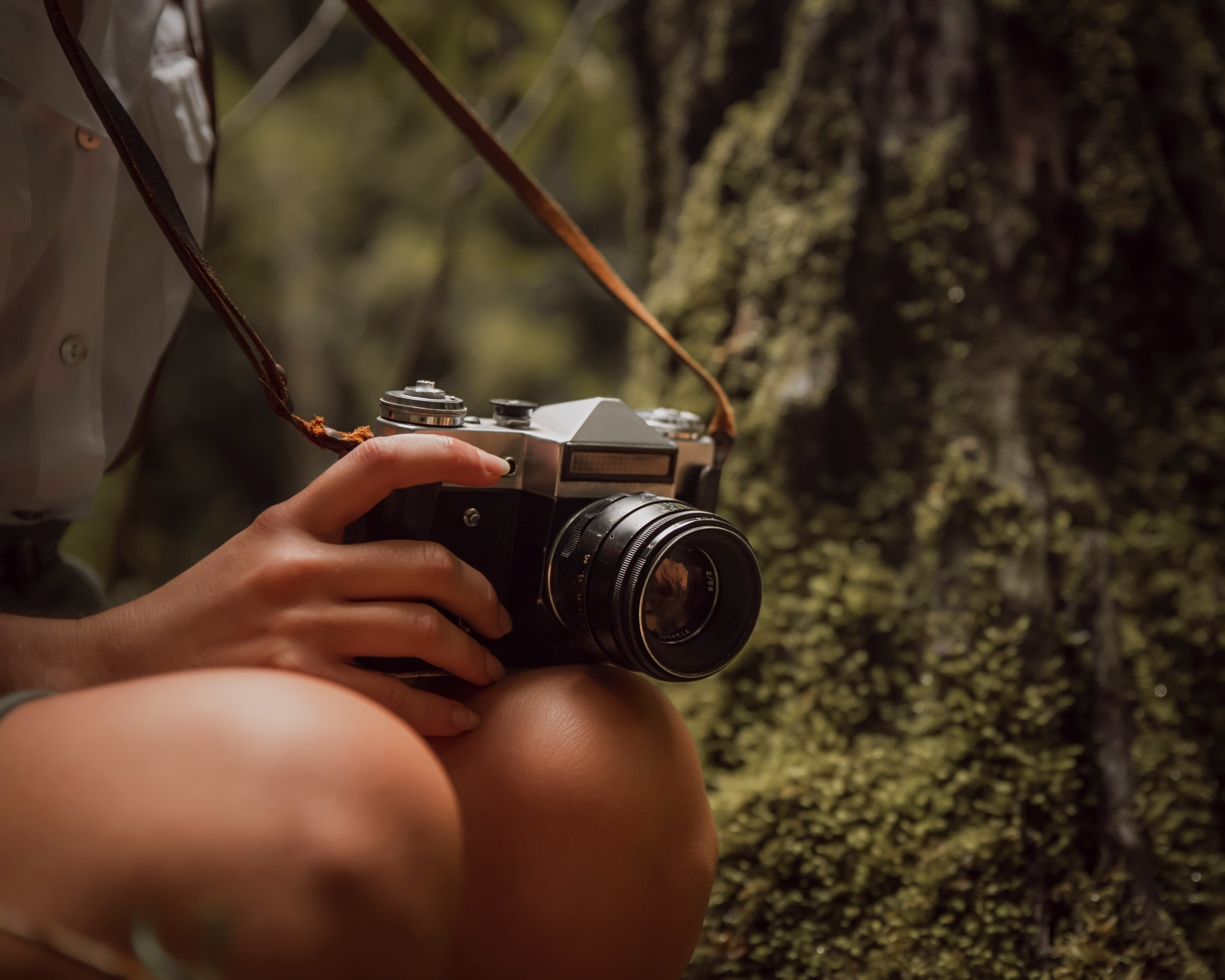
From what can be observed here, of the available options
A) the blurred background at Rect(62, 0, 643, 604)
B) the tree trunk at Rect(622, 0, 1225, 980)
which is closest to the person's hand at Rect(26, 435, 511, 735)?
the tree trunk at Rect(622, 0, 1225, 980)

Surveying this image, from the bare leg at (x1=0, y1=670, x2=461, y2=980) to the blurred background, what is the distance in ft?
3.42

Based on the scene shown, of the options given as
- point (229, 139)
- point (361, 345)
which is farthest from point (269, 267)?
point (229, 139)

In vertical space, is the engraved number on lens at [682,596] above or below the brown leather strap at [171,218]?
below

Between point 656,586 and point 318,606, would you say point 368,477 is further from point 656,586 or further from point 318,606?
point 656,586

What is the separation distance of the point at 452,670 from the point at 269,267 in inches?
63.0

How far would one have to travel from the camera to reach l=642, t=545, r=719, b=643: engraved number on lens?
0.58 m

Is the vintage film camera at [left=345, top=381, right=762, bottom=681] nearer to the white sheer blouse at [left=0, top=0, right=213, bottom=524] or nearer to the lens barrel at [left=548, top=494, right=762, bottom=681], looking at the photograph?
the lens barrel at [left=548, top=494, right=762, bottom=681]

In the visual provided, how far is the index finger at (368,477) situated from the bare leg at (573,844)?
14cm

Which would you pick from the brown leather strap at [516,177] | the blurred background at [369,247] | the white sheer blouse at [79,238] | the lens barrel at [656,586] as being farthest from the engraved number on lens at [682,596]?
the blurred background at [369,247]

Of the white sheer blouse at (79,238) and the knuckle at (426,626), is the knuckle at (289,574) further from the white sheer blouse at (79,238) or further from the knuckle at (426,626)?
the white sheer blouse at (79,238)

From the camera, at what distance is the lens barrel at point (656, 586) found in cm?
53

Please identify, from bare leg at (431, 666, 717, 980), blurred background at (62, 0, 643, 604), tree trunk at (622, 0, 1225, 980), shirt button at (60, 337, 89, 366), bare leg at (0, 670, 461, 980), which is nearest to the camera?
bare leg at (0, 670, 461, 980)

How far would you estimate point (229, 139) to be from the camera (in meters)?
1.33

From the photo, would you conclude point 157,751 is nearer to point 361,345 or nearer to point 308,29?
point 308,29
